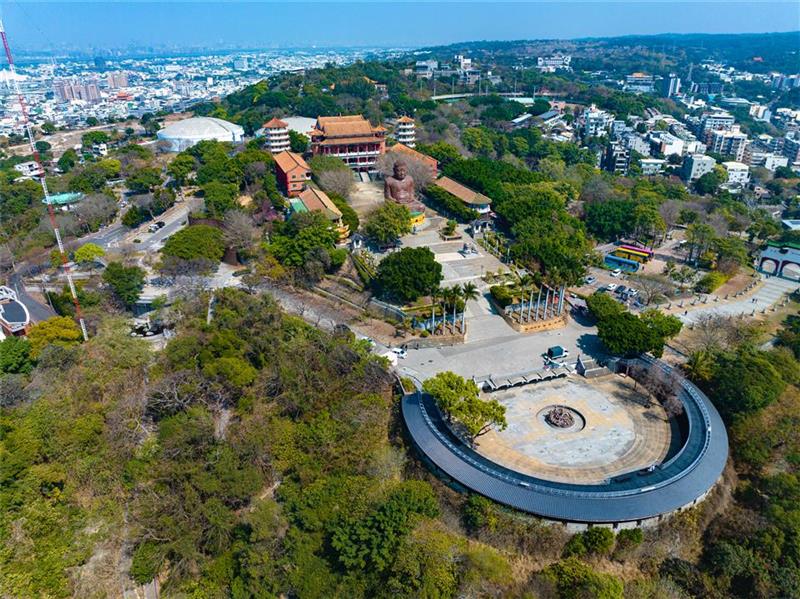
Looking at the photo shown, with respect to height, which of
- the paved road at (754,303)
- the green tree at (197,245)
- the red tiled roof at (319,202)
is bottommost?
the paved road at (754,303)

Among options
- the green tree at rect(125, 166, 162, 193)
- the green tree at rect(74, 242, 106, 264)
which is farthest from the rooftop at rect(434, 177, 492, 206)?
the green tree at rect(125, 166, 162, 193)

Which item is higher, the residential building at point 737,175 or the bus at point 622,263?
the bus at point 622,263

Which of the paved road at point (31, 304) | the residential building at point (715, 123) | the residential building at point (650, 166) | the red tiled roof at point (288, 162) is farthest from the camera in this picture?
the residential building at point (715, 123)

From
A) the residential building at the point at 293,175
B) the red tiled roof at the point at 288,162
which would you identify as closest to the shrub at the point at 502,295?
the residential building at the point at 293,175

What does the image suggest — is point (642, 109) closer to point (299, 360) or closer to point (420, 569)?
point (299, 360)

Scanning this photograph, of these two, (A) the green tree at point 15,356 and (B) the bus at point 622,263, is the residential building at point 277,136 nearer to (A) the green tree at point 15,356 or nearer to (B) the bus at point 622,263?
(A) the green tree at point 15,356

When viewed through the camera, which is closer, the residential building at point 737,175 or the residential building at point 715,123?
the residential building at point 737,175
